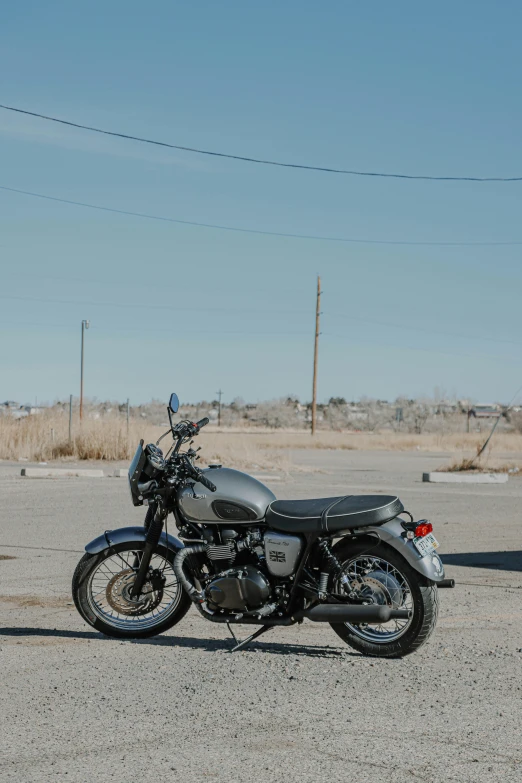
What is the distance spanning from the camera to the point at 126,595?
772 cm

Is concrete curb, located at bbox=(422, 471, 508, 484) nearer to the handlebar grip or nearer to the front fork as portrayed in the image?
the front fork

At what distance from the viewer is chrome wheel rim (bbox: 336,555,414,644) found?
23.2ft

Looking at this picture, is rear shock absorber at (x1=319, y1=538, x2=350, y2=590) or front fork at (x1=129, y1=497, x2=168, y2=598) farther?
front fork at (x1=129, y1=497, x2=168, y2=598)

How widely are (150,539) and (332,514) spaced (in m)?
1.38

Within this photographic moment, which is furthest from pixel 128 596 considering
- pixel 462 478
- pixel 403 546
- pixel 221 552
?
pixel 462 478

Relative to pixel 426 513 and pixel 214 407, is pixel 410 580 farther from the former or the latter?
pixel 214 407

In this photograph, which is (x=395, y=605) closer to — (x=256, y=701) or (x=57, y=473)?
(x=256, y=701)

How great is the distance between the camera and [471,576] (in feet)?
36.7

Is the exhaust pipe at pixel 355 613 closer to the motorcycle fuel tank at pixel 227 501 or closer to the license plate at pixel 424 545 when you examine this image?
the license plate at pixel 424 545

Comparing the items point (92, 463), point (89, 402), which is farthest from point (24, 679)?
point (89, 402)

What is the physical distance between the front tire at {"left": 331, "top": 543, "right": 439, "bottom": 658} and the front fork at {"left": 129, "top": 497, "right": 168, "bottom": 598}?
129 centimetres

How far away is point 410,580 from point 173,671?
1634 millimetres

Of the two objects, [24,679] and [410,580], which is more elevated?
[410,580]

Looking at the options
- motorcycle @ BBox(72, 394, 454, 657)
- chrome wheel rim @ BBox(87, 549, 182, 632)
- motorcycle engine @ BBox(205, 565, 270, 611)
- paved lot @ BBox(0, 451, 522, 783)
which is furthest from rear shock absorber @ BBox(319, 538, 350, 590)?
chrome wheel rim @ BBox(87, 549, 182, 632)
